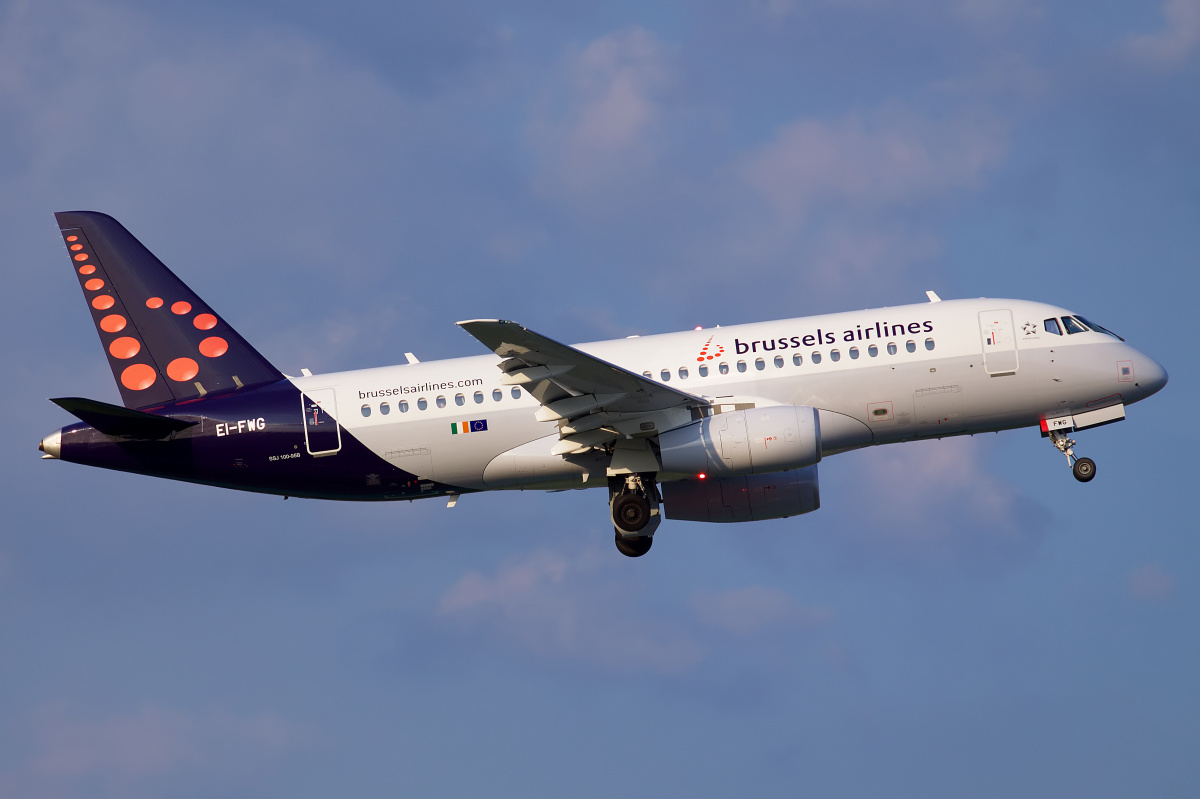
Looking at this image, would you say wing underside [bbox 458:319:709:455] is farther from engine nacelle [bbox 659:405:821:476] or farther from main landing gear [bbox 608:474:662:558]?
main landing gear [bbox 608:474:662:558]

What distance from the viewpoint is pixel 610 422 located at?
31.1m

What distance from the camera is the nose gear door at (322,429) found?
1281 inches

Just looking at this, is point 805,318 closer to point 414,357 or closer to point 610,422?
point 610,422

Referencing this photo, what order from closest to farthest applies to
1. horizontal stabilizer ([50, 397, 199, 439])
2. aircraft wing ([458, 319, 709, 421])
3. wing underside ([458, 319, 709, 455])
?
aircraft wing ([458, 319, 709, 421]), wing underside ([458, 319, 709, 455]), horizontal stabilizer ([50, 397, 199, 439])

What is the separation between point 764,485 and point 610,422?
19.1 feet

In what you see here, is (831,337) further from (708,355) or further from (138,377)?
(138,377)

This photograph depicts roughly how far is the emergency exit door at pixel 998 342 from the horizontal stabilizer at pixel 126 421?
2045 centimetres

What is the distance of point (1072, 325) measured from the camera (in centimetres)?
3275

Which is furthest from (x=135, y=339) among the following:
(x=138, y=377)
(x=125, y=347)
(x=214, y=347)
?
(x=214, y=347)

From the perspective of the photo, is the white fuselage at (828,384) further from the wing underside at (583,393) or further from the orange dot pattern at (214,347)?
the orange dot pattern at (214,347)

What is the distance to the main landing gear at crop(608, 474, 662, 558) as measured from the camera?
3209cm

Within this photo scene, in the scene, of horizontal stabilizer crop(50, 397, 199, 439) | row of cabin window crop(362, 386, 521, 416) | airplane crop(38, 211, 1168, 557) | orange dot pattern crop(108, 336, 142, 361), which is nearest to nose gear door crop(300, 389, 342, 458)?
airplane crop(38, 211, 1168, 557)

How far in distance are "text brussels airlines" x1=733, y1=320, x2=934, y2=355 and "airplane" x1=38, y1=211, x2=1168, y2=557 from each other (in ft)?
0.14

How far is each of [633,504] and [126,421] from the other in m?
13.1
